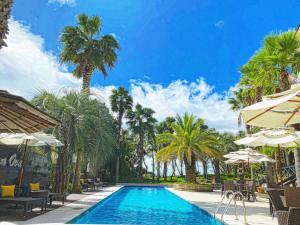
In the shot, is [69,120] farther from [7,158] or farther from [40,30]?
[40,30]

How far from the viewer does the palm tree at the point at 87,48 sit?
789 inches

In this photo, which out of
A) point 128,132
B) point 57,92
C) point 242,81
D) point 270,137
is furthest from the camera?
point 128,132

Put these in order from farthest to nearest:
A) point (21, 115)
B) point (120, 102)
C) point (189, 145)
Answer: point (120, 102) → point (189, 145) → point (21, 115)

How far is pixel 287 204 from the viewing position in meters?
5.70

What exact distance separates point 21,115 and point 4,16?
1.79m

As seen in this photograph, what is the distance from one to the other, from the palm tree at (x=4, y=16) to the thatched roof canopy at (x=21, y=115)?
0.73 m

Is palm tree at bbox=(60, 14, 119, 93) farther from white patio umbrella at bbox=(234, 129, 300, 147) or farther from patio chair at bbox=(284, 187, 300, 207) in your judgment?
patio chair at bbox=(284, 187, 300, 207)

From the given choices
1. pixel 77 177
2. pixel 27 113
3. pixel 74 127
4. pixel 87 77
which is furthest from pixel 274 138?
pixel 87 77

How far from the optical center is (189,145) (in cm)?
2458

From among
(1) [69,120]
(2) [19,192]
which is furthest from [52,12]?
(2) [19,192]

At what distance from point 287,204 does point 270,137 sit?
324cm

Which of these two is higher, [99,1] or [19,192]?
[99,1]

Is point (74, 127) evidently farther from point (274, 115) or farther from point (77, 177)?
point (274, 115)

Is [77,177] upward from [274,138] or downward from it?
downward
